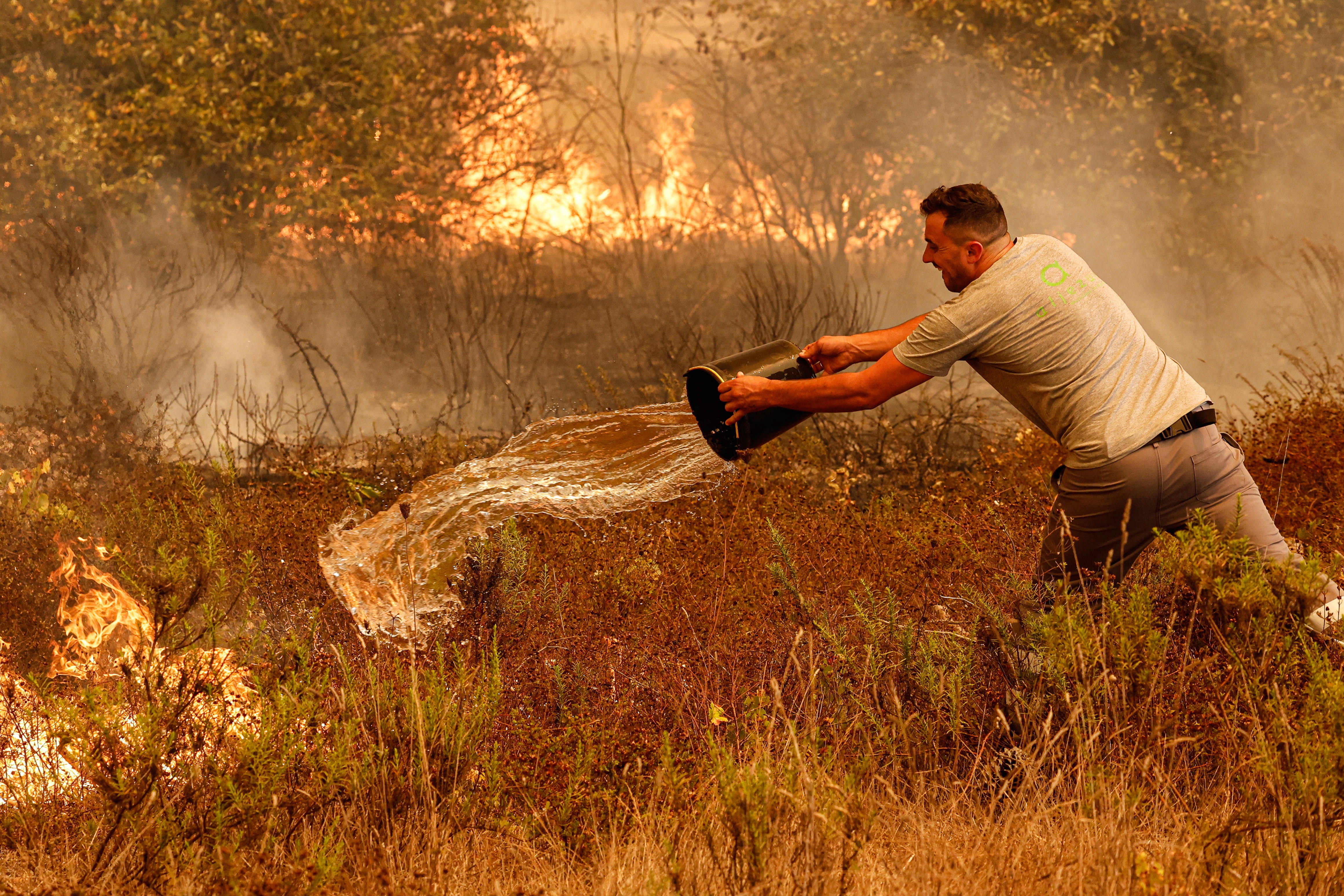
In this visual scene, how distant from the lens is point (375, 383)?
923 cm

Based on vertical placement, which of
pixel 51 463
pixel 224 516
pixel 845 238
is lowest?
pixel 224 516

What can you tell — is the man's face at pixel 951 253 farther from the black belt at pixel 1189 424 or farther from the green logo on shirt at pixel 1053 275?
the black belt at pixel 1189 424

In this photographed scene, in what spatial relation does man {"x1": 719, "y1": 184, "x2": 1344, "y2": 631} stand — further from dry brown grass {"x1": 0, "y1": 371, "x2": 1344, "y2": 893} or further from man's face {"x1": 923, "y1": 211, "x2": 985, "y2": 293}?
dry brown grass {"x1": 0, "y1": 371, "x2": 1344, "y2": 893}

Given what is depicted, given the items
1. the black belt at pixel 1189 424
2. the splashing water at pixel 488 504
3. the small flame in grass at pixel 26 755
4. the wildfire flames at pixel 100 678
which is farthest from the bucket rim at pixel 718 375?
the small flame in grass at pixel 26 755

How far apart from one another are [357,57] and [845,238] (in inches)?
184

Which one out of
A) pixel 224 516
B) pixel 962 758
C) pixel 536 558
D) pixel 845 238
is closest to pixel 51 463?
pixel 224 516

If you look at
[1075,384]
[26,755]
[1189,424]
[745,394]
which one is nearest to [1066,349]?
[1075,384]

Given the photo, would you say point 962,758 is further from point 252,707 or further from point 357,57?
point 357,57

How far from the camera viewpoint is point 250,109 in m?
8.80

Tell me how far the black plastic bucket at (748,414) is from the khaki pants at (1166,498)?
0.78m

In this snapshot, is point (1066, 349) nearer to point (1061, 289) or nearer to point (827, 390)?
point (1061, 289)

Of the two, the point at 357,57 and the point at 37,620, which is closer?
the point at 37,620

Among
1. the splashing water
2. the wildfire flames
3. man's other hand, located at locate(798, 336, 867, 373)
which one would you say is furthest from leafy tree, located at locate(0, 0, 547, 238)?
man's other hand, located at locate(798, 336, 867, 373)

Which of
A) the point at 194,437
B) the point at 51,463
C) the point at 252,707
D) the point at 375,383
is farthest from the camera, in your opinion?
the point at 375,383
